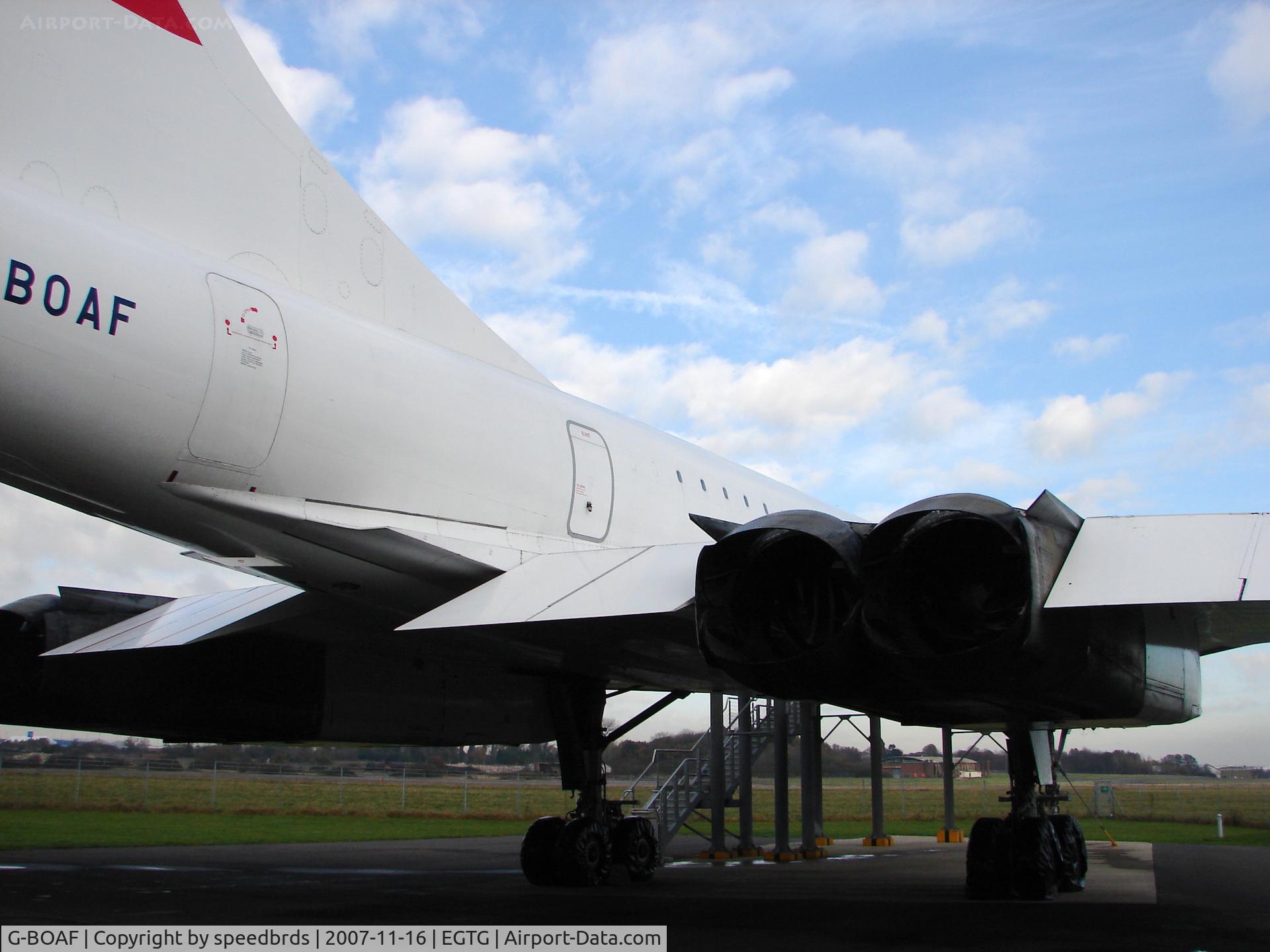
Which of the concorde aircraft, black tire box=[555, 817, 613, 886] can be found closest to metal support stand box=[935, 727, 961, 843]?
black tire box=[555, 817, 613, 886]

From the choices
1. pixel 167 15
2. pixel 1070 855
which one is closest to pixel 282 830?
pixel 1070 855

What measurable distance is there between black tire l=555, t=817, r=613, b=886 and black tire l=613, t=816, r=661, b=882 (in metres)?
0.27

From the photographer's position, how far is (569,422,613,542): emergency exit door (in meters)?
6.93

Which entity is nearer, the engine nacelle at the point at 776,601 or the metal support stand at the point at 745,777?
the engine nacelle at the point at 776,601

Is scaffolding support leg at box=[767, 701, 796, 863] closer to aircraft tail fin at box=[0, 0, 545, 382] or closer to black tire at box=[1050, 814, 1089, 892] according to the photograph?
black tire at box=[1050, 814, 1089, 892]

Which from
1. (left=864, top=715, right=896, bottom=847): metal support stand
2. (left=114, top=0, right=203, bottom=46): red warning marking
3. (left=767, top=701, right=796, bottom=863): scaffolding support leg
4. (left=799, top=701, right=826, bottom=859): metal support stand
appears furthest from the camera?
(left=864, top=715, right=896, bottom=847): metal support stand

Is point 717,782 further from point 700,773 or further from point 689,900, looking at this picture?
point 689,900

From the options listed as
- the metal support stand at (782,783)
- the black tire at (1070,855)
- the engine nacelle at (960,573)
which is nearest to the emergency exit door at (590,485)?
the engine nacelle at (960,573)

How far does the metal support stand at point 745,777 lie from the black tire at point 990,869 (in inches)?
181

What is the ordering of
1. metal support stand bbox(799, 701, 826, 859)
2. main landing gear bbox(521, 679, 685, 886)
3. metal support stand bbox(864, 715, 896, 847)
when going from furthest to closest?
metal support stand bbox(864, 715, 896, 847), metal support stand bbox(799, 701, 826, 859), main landing gear bbox(521, 679, 685, 886)

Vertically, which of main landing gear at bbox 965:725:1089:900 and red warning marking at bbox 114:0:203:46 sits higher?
red warning marking at bbox 114:0:203:46

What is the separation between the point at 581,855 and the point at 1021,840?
10.6 ft

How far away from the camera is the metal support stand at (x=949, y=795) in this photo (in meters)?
14.7

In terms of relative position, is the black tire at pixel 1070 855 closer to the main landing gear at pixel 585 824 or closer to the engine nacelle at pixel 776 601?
the main landing gear at pixel 585 824
